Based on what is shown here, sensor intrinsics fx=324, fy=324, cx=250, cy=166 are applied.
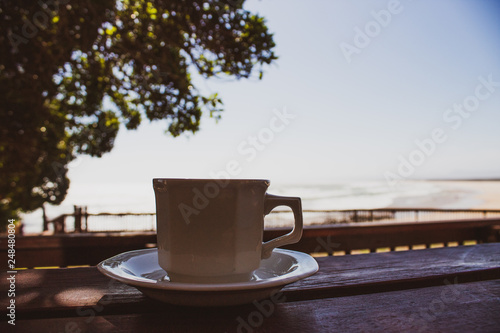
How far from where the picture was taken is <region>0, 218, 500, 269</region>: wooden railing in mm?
1636

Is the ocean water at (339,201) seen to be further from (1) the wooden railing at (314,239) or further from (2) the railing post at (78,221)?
(1) the wooden railing at (314,239)

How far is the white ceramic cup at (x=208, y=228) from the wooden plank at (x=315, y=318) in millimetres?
70

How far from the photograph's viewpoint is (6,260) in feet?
5.17

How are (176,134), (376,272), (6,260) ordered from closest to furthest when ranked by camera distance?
(376,272) < (6,260) < (176,134)

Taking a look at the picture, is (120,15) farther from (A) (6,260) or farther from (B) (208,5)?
(A) (6,260)

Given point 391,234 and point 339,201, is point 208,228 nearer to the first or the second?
point 391,234

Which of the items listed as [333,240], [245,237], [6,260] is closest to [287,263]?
[245,237]

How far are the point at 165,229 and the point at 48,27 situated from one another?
406 cm

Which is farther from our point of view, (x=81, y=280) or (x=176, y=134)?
(x=176, y=134)

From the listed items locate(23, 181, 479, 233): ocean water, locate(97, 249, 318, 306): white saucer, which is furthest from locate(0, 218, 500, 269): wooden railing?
locate(23, 181, 479, 233): ocean water

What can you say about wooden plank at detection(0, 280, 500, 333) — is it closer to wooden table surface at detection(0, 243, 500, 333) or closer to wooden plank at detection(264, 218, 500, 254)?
wooden table surface at detection(0, 243, 500, 333)

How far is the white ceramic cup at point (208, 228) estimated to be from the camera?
1.91ft

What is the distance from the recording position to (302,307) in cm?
59

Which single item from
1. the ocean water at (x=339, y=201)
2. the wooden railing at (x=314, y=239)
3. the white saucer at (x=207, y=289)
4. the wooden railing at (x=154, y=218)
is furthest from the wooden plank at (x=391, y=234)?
the ocean water at (x=339, y=201)
